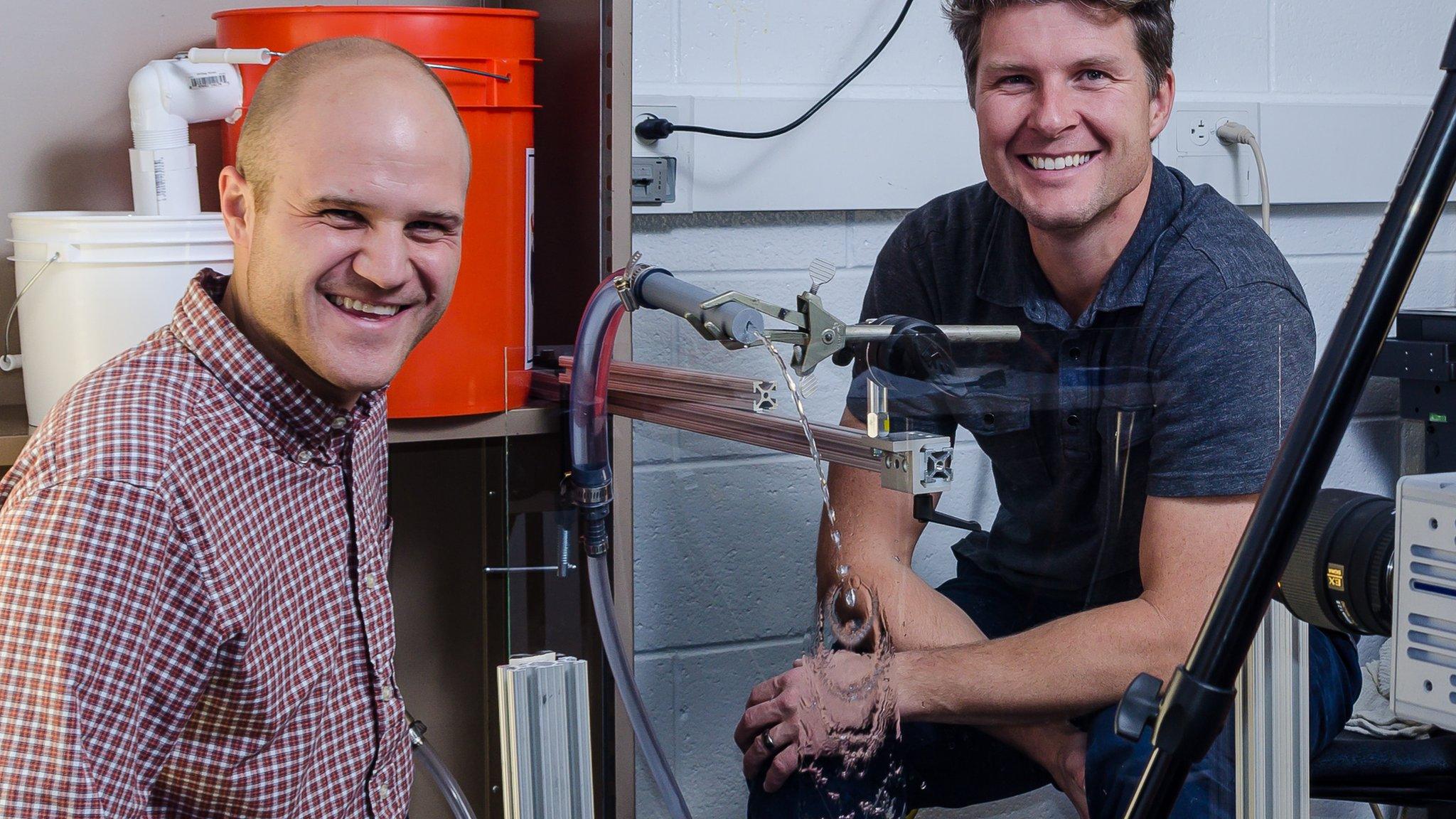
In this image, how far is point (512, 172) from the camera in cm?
118

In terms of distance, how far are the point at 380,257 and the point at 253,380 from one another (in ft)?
0.41

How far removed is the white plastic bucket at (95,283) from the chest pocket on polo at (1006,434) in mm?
711

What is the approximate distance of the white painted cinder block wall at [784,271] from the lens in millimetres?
980

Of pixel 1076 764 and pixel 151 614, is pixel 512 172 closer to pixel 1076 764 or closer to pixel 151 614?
pixel 151 614

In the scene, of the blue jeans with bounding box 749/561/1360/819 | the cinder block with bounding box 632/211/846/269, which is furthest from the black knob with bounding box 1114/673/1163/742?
the cinder block with bounding box 632/211/846/269

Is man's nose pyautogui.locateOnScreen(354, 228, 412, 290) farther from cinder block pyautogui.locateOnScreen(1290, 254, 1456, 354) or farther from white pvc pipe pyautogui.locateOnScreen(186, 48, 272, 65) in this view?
cinder block pyautogui.locateOnScreen(1290, 254, 1456, 354)

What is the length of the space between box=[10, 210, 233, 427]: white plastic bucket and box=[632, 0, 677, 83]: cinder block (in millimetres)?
559

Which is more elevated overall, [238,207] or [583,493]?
[238,207]

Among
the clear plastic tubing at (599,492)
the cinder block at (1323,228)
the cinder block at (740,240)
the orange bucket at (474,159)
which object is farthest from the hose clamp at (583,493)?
the cinder block at (1323,228)

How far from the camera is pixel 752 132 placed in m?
1.47

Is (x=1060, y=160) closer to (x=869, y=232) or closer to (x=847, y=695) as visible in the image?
(x=869, y=232)

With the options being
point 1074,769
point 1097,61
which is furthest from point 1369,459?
point 1097,61

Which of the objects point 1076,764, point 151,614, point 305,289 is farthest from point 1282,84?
point 151,614

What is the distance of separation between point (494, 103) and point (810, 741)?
65 cm
